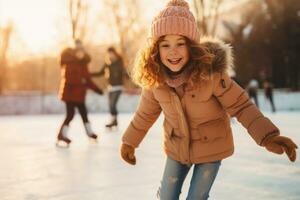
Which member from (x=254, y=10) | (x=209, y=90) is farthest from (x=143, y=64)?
(x=254, y=10)

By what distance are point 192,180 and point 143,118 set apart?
1.36 feet

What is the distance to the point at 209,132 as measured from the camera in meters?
2.38

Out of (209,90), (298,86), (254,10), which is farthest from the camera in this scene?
(254,10)

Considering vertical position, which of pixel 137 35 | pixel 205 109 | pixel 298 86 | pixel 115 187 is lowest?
pixel 298 86

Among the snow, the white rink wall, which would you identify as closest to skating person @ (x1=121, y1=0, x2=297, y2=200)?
the snow

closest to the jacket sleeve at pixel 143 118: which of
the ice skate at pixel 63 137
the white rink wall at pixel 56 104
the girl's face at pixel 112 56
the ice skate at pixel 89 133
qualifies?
the ice skate at pixel 63 137

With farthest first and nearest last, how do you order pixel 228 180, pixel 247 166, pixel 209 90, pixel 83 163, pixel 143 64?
pixel 83 163, pixel 247 166, pixel 228 180, pixel 143 64, pixel 209 90

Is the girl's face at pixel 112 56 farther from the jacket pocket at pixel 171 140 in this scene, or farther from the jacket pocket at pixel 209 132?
the jacket pocket at pixel 209 132

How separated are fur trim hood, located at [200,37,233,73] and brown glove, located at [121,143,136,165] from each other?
2.00 feet

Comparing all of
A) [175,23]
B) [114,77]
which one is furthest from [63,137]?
[175,23]

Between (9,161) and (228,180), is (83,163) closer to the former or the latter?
(9,161)

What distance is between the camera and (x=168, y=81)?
7.77 feet

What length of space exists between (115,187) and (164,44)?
1670mm

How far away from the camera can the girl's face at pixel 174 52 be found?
93.2 inches
